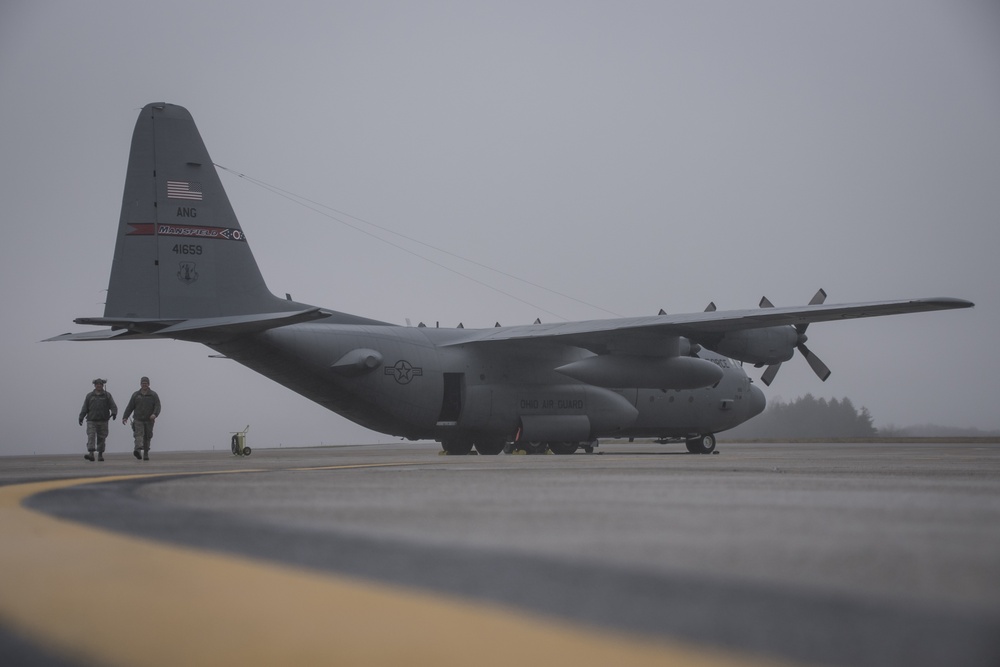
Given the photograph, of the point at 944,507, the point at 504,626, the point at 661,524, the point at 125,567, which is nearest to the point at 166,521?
the point at 125,567

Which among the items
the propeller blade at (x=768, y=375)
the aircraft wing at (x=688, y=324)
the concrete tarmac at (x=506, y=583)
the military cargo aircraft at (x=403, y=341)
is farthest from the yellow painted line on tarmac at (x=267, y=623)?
the propeller blade at (x=768, y=375)

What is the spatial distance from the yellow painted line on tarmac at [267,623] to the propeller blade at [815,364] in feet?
78.8

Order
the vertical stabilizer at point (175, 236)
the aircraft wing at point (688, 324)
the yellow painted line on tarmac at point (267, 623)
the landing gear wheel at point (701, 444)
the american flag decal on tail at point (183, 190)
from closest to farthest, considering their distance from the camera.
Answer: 1. the yellow painted line on tarmac at point (267, 623)
2. the vertical stabilizer at point (175, 236)
3. the american flag decal on tail at point (183, 190)
4. the aircraft wing at point (688, 324)
5. the landing gear wheel at point (701, 444)

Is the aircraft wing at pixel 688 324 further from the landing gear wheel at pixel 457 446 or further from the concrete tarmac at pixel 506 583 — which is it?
the concrete tarmac at pixel 506 583

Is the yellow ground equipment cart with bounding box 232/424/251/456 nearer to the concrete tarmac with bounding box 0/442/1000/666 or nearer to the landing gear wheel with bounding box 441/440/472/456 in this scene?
the landing gear wheel with bounding box 441/440/472/456

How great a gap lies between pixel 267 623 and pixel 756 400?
30.0 metres

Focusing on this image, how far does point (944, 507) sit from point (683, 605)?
4.19 metres

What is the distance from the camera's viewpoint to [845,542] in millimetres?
4539

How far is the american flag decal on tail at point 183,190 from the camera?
20734mm

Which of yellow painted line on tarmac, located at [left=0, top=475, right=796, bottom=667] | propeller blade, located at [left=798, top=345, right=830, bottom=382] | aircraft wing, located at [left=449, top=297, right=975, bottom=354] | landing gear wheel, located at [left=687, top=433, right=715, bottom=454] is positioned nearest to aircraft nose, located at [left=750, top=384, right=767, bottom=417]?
landing gear wheel, located at [left=687, top=433, right=715, bottom=454]

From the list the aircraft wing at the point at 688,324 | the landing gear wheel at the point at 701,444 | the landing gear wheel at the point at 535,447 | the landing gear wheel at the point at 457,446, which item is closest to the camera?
the aircraft wing at the point at 688,324

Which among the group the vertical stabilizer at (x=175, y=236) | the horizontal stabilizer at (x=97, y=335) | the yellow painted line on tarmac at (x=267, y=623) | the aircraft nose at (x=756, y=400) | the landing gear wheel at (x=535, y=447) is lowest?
the yellow painted line on tarmac at (x=267, y=623)

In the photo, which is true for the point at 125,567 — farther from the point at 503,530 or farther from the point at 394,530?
the point at 503,530

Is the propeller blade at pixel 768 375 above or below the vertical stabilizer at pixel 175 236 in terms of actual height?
below
